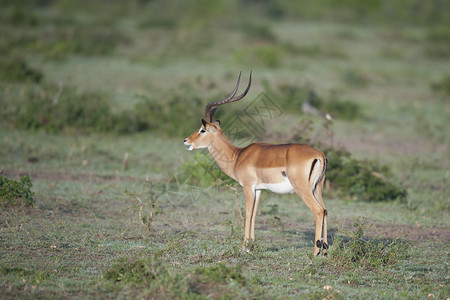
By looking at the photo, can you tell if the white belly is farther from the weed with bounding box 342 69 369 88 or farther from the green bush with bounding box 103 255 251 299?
the weed with bounding box 342 69 369 88

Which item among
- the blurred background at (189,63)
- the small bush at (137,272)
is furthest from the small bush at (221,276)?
the blurred background at (189,63)

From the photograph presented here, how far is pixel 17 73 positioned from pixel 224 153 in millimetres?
10046

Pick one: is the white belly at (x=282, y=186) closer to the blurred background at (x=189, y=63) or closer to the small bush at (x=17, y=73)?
the blurred background at (x=189, y=63)

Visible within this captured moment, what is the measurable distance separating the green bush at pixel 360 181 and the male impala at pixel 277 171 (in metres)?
3.33

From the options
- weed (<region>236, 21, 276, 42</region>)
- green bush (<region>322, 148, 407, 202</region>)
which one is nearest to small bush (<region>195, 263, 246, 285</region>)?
green bush (<region>322, 148, 407, 202</region>)

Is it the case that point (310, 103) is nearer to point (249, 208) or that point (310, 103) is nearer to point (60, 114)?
point (60, 114)

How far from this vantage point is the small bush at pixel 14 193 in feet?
25.5

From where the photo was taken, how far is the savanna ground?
19.1 ft

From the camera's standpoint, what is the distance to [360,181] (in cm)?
998

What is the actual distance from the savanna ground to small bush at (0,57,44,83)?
56 millimetres

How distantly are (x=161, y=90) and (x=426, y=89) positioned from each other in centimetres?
933

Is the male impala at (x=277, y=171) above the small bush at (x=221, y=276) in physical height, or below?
above

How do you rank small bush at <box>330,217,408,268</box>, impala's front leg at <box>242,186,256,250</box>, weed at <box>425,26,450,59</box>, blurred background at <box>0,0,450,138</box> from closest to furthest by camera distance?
1. small bush at <box>330,217,408,268</box>
2. impala's front leg at <box>242,186,256,250</box>
3. blurred background at <box>0,0,450,138</box>
4. weed at <box>425,26,450,59</box>

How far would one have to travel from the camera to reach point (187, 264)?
6078mm
